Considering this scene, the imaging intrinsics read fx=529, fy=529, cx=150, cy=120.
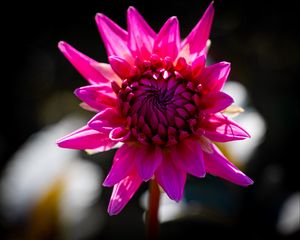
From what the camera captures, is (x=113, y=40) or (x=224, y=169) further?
(x=113, y=40)

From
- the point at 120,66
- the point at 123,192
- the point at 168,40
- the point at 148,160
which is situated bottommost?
the point at 123,192

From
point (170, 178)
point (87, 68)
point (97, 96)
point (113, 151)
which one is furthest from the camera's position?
point (113, 151)

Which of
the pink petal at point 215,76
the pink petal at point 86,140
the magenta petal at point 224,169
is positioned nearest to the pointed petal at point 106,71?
the pink petal at point 86,140

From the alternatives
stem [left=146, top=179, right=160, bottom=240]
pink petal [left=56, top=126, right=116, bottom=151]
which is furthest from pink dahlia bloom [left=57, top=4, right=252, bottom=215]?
stem [left=146, top=179, right=160, bottom=240]

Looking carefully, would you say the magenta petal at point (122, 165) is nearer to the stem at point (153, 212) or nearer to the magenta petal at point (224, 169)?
the stem at point (153, 212)

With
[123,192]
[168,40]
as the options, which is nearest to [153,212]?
[123,192]

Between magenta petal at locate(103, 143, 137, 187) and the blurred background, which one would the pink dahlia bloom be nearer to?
magenta petal at locate(103, 143, 137, 187)

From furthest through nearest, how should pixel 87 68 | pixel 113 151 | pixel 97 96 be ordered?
Result: pixel 113 151 → pixel 87 68 → pixel 97 96

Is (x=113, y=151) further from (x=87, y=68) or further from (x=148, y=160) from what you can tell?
(x=148, y=160)
